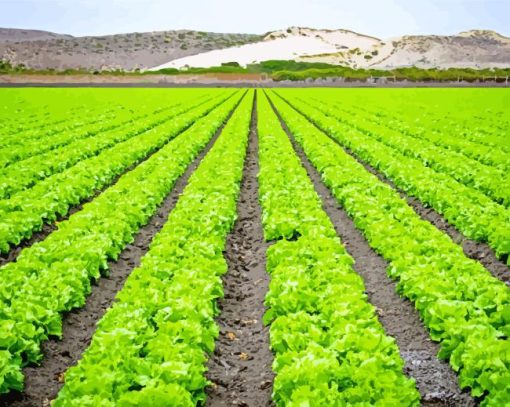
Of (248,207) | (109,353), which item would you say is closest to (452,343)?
(109,353)

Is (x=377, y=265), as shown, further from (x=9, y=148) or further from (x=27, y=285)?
(x=9, y=148)

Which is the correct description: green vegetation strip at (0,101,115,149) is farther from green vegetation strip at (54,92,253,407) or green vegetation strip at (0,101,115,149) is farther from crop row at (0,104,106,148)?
green vegetation strip at (54,92,253,407)

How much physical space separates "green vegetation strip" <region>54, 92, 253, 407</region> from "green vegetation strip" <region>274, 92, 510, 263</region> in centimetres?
525

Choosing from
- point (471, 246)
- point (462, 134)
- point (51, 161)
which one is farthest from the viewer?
point (462, 134)

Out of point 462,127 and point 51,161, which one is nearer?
point 51,161

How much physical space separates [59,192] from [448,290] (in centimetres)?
961

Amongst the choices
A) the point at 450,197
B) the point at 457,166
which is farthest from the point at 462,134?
the point at 450,197

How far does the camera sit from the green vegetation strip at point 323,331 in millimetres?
5218

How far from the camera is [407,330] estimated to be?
7504 mm

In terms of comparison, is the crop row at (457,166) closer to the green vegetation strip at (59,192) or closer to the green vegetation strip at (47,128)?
the green vegetation strip at (59,192)

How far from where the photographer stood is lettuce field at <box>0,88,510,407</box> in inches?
218

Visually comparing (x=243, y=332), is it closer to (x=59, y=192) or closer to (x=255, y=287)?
(x=255, y=287)

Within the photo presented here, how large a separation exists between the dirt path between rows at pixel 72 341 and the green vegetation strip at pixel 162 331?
71 cm

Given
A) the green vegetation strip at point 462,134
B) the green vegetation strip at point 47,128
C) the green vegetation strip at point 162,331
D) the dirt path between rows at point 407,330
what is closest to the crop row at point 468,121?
the green vegetation strip at point 462,134
